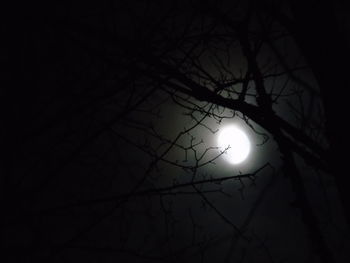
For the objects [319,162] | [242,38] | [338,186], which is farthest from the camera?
[242,38]

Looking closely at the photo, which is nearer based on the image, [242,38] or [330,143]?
[330,143]

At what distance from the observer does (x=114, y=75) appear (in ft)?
8.43

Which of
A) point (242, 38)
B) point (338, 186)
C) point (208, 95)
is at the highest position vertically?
point (242, 38)

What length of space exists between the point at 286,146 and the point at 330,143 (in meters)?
0.32

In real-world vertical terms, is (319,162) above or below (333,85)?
below

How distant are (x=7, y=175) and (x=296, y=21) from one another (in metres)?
2.27

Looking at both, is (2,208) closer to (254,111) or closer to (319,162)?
(254,111)

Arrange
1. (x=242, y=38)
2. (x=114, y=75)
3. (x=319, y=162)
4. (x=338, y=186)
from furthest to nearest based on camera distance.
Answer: (x=114, y=75) → (x=242, y=38) → (x=319, y=162) → (x=338, y=186)

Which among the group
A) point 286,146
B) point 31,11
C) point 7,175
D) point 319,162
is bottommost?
point 319,162

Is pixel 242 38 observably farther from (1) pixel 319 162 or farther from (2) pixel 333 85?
(1) pixel 319 162

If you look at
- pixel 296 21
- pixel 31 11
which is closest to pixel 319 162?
pixel 296 21

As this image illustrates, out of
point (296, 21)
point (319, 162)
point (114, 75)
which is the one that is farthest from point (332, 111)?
point (114, 75)

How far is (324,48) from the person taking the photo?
2160mm

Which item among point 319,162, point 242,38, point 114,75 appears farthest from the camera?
point 114,75
